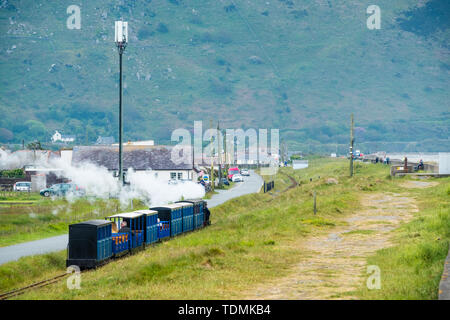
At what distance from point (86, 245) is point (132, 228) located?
5.44m

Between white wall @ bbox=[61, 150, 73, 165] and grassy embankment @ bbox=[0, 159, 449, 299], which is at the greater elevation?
white wall @ bbox=[61, 150, 73, 165]

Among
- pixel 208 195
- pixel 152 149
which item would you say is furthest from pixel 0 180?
pixel 208 195

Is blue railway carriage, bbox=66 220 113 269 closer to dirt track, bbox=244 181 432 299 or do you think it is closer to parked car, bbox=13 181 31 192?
dirt track, bbox=244 181 432 299

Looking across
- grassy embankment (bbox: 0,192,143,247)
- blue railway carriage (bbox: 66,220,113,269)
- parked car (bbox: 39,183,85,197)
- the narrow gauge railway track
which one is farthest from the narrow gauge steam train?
parked car (bbox: 39,183,85,197)

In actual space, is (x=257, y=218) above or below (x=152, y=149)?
below

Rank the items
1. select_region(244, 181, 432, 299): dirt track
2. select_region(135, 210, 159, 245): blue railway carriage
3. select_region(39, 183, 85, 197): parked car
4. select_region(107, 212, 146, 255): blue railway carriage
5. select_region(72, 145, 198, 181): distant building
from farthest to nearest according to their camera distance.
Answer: select_region(72, 145, 198, 181): distant building
select_region(39, 183, 85, 197): parked car
select_region(135, 210, 159, 245): blue railway carriage
select_region(107, 212, 146, 255): blue railway carriage
select_region(244, 181, 432, 299): dirt track

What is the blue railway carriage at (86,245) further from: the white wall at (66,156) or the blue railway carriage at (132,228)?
the white wall at (66,156)

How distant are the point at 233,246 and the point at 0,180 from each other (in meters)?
74.9

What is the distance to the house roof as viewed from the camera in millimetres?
102438

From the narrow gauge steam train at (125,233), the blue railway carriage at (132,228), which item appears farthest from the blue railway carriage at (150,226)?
the blue railway carriage at (132,228)

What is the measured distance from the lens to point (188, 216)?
48.3 m
